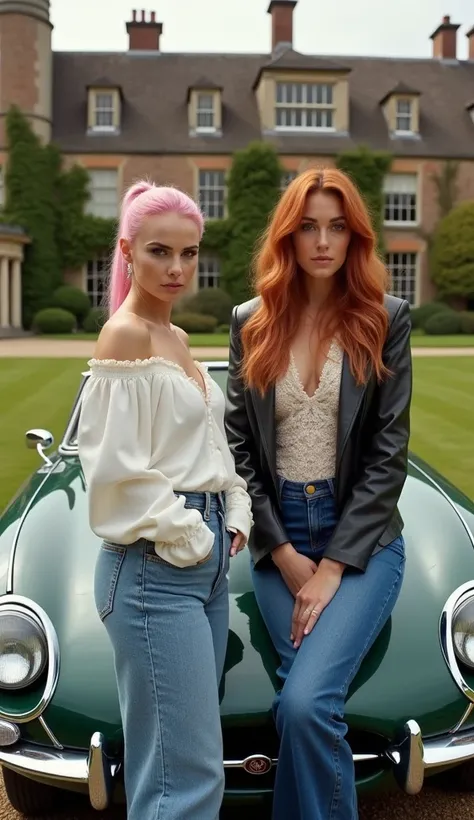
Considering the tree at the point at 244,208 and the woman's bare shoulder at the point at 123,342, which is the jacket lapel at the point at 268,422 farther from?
the tree at the point at 244,208

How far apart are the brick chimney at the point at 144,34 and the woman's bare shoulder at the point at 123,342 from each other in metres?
35.5

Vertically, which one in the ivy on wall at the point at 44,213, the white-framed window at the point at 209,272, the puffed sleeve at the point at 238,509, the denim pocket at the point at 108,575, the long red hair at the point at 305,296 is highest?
the ivy on wall at the point at 44,213

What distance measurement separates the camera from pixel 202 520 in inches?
73.7

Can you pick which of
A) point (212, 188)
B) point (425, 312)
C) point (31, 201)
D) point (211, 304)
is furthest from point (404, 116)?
point (31, 201)

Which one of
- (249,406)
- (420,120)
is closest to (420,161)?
(420,120)

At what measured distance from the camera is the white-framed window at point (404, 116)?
106 ft

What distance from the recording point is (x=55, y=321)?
90.8 feet

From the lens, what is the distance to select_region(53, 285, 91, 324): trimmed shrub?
29.4 m

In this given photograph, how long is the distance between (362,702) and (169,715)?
623 mm

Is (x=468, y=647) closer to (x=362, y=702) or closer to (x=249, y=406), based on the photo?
(x=362, y=702)

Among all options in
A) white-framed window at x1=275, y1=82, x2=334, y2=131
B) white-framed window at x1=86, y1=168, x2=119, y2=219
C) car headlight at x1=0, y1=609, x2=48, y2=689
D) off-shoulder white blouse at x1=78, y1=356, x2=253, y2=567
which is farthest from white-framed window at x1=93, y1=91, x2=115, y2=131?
A: off-shoulder white blouse at x1=78, y1=356, x2=253, y2=567

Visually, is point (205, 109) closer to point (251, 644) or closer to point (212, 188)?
point (212, 188)

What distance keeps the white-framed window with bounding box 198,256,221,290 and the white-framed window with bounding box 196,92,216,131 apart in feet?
17.3

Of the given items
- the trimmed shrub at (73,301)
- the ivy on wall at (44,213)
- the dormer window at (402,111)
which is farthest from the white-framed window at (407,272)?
the trimmed shrub at (73,301)
